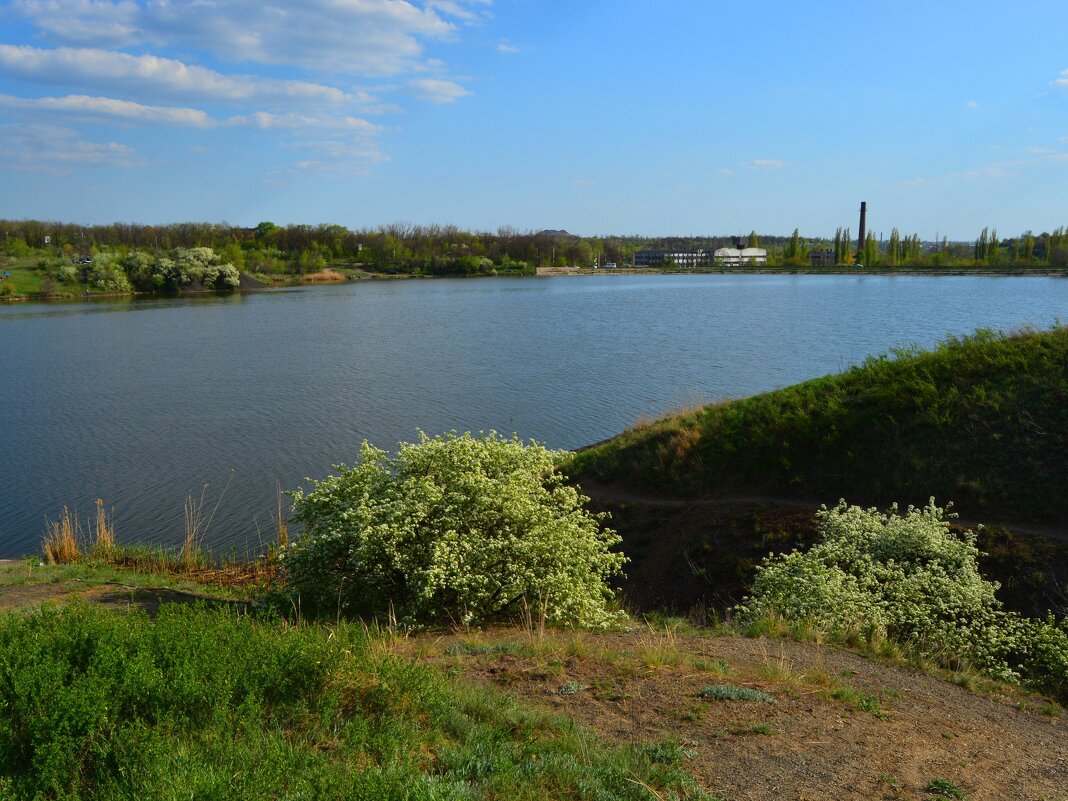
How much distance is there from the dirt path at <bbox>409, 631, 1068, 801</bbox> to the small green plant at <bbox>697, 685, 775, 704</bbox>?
0.19 ft

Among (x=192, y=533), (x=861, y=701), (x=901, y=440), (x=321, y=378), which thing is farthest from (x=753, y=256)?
(x=861, y=701)

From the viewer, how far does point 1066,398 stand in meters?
14.2

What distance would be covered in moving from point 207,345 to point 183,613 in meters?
45.7

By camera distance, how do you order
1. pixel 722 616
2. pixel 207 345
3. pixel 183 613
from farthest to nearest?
pixel 207 345 → pixel 722 616 → pixel 183 613

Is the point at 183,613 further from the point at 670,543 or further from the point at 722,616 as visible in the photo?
the point at 670,543

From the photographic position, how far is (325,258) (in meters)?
152

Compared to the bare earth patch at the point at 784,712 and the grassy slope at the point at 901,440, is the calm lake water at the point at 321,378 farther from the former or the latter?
the bare earth patch at the point at 784,712

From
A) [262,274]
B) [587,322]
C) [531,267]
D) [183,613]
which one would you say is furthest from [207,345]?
[531,267]

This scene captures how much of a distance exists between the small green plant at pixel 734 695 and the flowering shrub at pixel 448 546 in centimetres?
280

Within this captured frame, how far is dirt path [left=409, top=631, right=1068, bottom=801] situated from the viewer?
18.2 feet

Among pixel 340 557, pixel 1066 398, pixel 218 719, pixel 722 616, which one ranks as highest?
pixel 1066 398

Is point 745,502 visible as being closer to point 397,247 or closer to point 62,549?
point 62,549

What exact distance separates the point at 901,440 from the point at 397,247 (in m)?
155

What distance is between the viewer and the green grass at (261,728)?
4.57 meters
